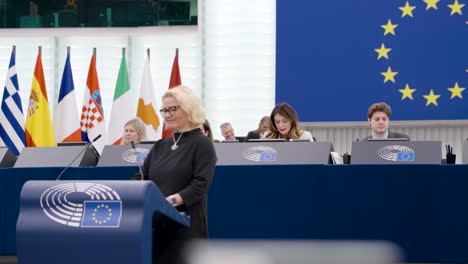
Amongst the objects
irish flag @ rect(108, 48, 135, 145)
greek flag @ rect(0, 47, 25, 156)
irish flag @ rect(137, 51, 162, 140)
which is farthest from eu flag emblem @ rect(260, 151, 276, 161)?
greek flag @ rect(0, 47, 25, 156)

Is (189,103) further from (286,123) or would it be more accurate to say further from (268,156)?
(286,123)

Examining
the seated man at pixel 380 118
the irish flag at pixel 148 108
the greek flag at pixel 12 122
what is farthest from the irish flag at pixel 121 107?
the seated man at pixel 380 118

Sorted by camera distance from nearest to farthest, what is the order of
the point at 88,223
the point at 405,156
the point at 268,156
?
the point at 88,223, the point at 405,156, the point at 268,156

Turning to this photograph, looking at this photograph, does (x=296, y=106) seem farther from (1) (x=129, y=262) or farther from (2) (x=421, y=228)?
(1) (x=129, y=262)

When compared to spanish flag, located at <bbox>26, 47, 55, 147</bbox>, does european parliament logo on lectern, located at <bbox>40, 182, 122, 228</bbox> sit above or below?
above

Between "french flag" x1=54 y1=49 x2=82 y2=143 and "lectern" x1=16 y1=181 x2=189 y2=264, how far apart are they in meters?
7.05

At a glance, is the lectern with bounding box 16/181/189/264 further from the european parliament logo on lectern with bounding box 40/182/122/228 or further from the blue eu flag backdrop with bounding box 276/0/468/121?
the blue eu flag backdrop with bounding box 276/0/468/121

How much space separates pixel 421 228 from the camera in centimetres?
493

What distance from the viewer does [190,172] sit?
3219 millimetres

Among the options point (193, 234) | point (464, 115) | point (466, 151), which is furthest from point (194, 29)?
point (193, 234)

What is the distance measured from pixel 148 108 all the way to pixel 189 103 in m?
6.29

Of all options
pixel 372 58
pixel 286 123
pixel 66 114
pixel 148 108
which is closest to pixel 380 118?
pixel 286 123

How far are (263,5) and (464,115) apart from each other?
9.50ft

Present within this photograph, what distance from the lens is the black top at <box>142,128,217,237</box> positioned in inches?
124
